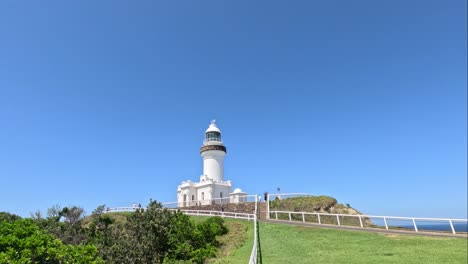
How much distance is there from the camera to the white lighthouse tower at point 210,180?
41719 mm

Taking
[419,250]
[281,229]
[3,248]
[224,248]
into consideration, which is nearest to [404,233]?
[419,250]

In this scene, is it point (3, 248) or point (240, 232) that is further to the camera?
point (240, 232)

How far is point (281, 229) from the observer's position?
Result: 22.4 meters

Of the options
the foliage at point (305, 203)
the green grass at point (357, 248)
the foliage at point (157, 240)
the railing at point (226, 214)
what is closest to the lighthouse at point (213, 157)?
the railing at point (226, 214)

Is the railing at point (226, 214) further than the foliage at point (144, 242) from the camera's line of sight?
Yes

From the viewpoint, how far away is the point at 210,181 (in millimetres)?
41844

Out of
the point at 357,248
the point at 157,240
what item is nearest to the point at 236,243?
the point at 157,240

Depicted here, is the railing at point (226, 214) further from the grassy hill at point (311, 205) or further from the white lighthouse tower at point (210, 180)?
the white lighthouse tower at point (210, 180)

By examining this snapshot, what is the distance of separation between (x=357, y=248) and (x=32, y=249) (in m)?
14.0

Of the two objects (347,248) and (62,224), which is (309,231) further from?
(62,224)

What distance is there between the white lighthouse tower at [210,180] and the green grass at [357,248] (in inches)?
845

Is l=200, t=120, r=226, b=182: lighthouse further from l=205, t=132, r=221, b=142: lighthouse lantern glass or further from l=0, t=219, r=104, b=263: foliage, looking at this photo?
l=0, t=219, r=104, b=263: foliage

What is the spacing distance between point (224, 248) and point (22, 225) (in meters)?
10.7

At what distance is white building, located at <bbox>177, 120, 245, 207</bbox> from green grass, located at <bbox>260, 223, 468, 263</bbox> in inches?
833
